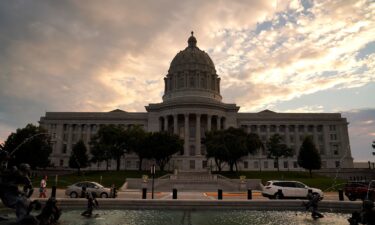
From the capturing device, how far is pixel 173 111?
91188 millimetres

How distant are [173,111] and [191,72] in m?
19.6

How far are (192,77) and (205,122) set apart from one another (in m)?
18.4

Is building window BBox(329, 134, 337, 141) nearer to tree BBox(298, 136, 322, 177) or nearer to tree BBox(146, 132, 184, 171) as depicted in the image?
tree BBox(298, 136, 322, 177)

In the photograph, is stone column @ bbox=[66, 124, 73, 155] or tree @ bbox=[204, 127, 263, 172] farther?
stone column @ bbox=[66, 124, 73, 155]

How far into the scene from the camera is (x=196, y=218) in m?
16.5

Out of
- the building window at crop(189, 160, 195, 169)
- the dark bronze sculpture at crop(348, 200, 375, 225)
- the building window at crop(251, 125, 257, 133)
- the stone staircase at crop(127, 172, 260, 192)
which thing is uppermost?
the building window at crop(251, 125, 257, 133)

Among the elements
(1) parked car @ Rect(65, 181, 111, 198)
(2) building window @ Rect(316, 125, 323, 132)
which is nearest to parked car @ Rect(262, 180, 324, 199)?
(1) parked car @ Rect(65, 181, 111, 198)

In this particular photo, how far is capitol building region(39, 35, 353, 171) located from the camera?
9588 cm

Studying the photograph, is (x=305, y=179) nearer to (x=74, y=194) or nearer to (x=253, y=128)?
(x=253, y=128)

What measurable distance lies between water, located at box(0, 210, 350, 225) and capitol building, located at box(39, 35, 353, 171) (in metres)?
73.5

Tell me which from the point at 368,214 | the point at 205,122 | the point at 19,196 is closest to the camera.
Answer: the point at 19,196

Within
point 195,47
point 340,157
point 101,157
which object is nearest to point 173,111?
point 101,157

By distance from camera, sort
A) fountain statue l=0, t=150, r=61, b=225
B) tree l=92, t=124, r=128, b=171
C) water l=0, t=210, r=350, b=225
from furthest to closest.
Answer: tree l=92, t=124, r=128, b=171, water l=0, t=210, r=350, b=225, fountain statue l=0, t=150, r=61, b=225

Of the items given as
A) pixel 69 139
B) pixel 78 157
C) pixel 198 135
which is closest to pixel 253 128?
pixel 198 135
